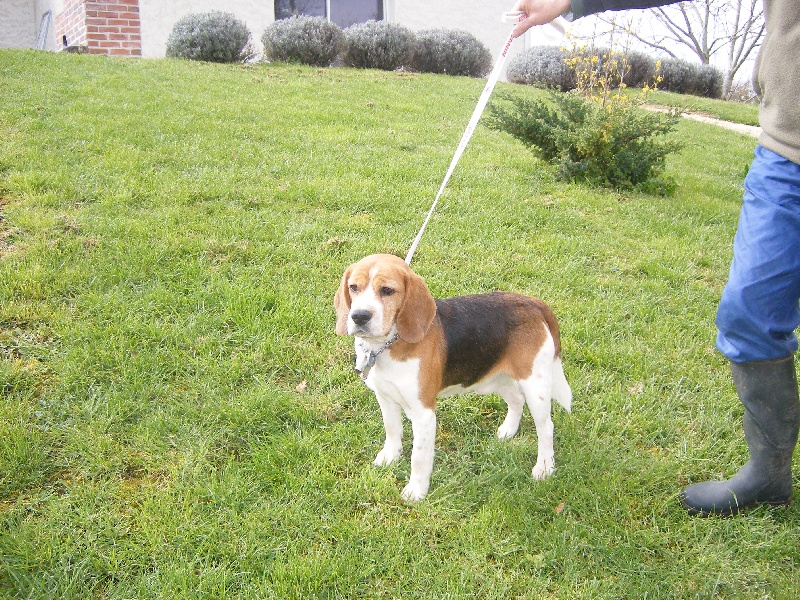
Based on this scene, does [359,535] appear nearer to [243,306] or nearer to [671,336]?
[243,306]

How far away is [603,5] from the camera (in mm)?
3201

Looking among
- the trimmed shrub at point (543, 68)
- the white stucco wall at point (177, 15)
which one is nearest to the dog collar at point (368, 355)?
the white stucco wall at point (177, 15)

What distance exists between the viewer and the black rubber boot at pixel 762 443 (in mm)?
2883

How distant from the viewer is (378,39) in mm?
15016

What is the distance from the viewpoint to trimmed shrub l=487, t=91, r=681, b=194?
7.80m

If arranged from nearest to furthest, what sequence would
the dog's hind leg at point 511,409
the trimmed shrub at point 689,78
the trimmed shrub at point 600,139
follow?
the dog's hind leg at point 511,409 < the trimmed shrub at point 600,139 < the trimmed shrub at point 689,78

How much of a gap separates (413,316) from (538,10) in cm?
188

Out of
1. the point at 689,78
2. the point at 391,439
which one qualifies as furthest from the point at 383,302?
the point at 689,78

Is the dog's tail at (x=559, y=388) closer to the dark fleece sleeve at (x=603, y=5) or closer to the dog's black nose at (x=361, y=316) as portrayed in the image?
the dog's black nose at (x=361, y=316)

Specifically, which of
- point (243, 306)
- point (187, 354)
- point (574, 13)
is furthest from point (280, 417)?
point (574, 13)

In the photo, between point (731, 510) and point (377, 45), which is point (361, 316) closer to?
point (731, 510)

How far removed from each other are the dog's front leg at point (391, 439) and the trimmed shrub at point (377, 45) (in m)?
13.5

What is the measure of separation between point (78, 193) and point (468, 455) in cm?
487

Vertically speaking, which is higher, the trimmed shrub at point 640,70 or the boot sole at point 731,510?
the trimmed shrub at point 640,70
